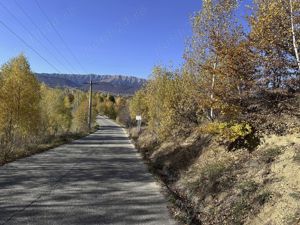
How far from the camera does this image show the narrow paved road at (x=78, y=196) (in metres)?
8.48

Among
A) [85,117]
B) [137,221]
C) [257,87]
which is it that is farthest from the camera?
[85,117]

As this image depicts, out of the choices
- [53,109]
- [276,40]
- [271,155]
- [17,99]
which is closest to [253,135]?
[271,155]

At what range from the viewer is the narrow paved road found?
848 cm

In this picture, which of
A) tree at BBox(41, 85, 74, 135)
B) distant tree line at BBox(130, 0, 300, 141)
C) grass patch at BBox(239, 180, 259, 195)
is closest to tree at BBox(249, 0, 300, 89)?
distant tree line at BBox(130, 0, 300, 141)

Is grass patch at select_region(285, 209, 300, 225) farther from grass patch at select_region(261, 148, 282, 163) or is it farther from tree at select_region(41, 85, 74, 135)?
tree at select_region(41, 85, 74, 135)

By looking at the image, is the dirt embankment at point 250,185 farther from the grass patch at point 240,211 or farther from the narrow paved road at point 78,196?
the narrow paved road at point 78,196

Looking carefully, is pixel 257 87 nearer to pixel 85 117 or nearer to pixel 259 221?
pixel 259 221

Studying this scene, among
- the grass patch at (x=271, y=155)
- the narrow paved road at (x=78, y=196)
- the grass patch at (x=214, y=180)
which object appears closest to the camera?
the narrow paved road at (x=78, y=196)

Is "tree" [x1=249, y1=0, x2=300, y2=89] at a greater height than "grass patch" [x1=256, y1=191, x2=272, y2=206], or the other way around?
"tree" [x1=249, y1=0, x2=300, y2=89]

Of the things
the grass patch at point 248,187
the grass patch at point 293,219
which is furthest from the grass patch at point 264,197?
the grass patch at point 293,219

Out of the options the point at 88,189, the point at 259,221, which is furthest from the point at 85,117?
the point at 259,221

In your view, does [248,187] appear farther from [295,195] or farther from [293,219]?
[293,219]

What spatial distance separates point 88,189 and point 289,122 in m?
6.27

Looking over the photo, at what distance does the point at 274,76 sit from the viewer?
10.7 metres
